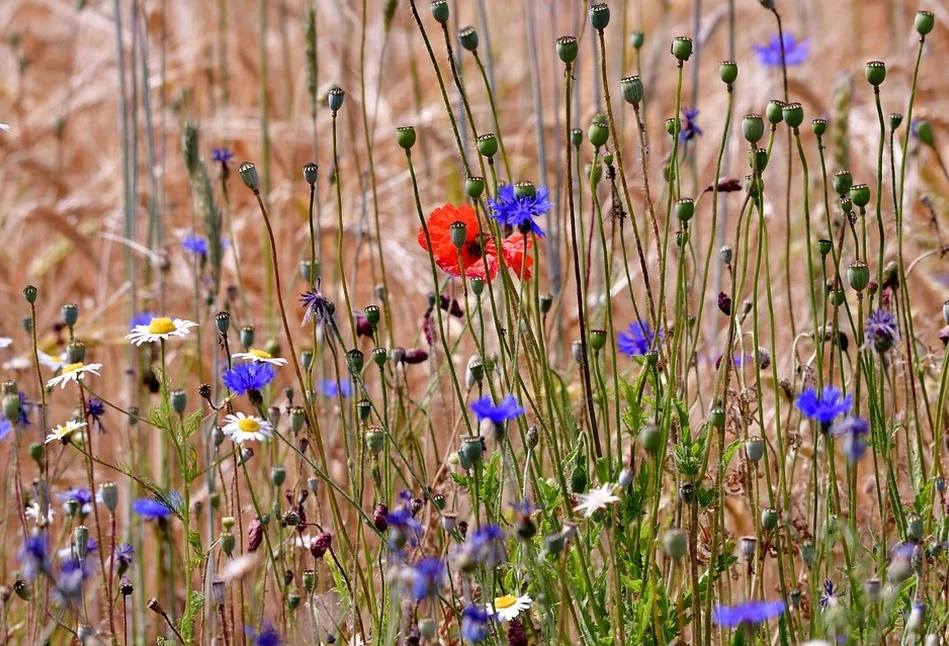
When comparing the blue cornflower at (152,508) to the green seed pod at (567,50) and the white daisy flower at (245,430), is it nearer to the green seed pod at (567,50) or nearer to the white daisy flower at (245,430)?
the white daisy flower at (245,430)

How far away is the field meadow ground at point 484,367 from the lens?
3.40 feet

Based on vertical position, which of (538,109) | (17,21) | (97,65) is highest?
(17,21)

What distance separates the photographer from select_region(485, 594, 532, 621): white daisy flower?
1007 mm

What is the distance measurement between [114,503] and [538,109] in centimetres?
92

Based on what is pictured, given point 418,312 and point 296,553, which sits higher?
point 418,312

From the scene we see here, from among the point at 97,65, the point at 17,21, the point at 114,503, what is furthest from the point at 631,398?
the point at 17,21

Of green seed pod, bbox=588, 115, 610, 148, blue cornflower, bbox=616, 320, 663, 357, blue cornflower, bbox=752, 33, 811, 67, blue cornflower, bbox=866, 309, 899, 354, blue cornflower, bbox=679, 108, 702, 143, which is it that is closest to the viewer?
blue cornflower, bbox=866, 309, 899, 354

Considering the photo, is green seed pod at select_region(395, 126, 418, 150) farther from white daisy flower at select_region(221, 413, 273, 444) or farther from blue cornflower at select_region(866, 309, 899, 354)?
blue cornflower at select_region(866, 309, 899, 354)

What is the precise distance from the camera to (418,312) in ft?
6.30

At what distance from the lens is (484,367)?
1.07 meters

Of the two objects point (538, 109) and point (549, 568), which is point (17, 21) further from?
point (549, 568)

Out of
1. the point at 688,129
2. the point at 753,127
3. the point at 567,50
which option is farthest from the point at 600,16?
the point at 688,129

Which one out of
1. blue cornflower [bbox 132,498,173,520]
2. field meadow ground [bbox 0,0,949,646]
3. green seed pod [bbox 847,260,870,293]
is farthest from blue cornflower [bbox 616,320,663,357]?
blue cornflower [bbox 132,498,173,520]

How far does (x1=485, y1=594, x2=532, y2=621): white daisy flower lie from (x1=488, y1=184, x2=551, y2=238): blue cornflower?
295 mm
